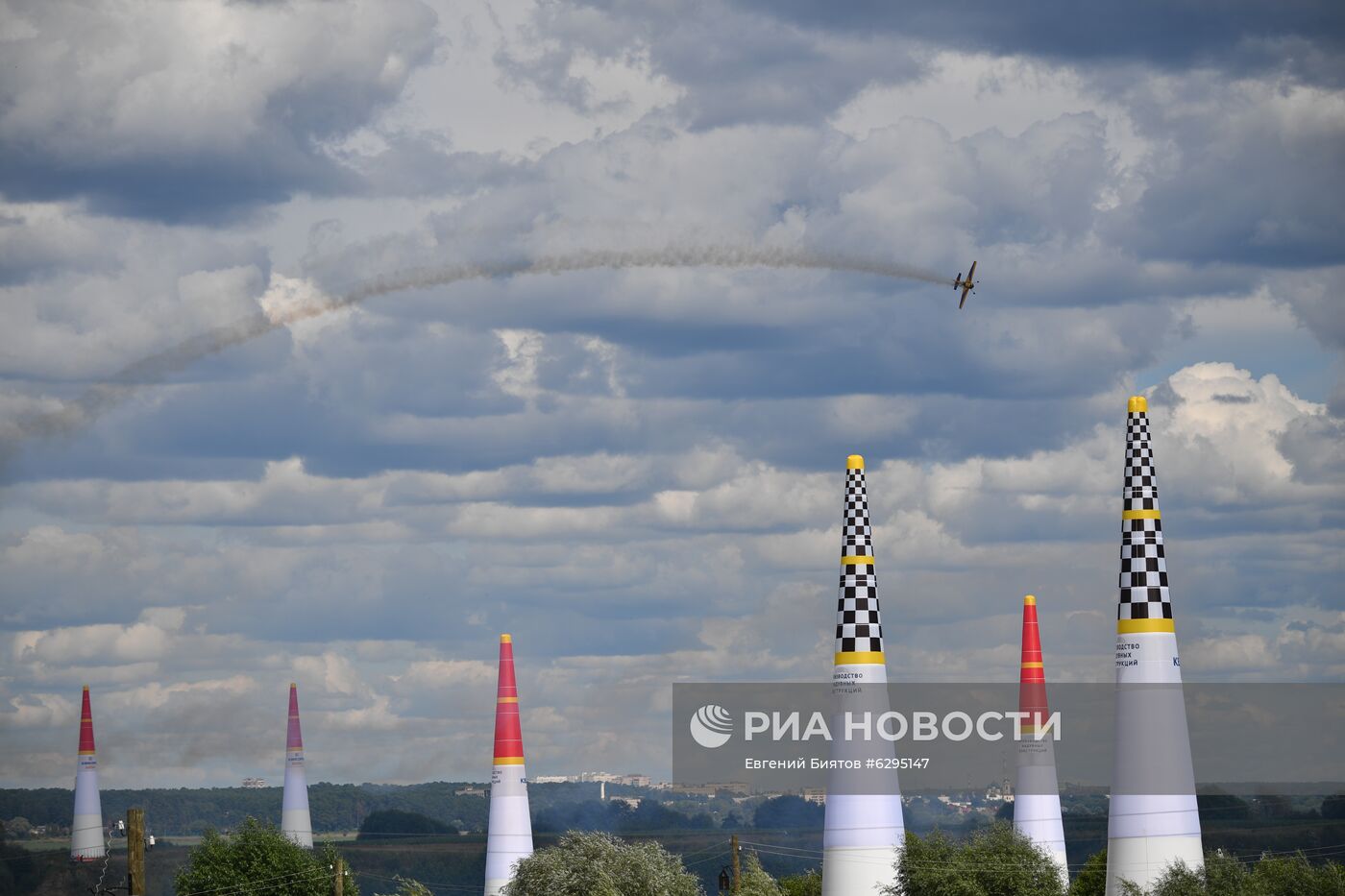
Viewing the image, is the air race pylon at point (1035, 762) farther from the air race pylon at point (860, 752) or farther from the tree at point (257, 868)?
the tree at point (257, 868)

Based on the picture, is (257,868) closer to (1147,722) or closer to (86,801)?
(86,801)

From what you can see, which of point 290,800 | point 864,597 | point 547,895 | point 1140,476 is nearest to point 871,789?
point 864,597

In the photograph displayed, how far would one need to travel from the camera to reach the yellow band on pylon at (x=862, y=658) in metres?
45.6

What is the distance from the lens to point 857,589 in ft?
151

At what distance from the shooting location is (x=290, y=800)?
9269cm

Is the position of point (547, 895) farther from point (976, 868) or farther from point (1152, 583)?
point (1152, 583)

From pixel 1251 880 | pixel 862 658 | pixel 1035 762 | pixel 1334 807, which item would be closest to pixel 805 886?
pixel 1035 762

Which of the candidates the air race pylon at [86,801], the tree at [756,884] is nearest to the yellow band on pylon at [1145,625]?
the tree at [756,884]

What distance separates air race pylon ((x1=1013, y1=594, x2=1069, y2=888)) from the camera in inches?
2055

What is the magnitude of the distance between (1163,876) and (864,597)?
10.4 meters

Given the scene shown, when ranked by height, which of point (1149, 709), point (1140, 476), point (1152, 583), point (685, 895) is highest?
point (1140, 476)

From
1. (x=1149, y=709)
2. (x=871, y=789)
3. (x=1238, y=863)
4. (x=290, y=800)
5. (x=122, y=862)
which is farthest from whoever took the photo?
(x=122, y=862)

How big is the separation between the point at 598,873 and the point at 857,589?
17345mm

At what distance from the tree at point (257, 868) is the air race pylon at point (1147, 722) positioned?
50503mm
